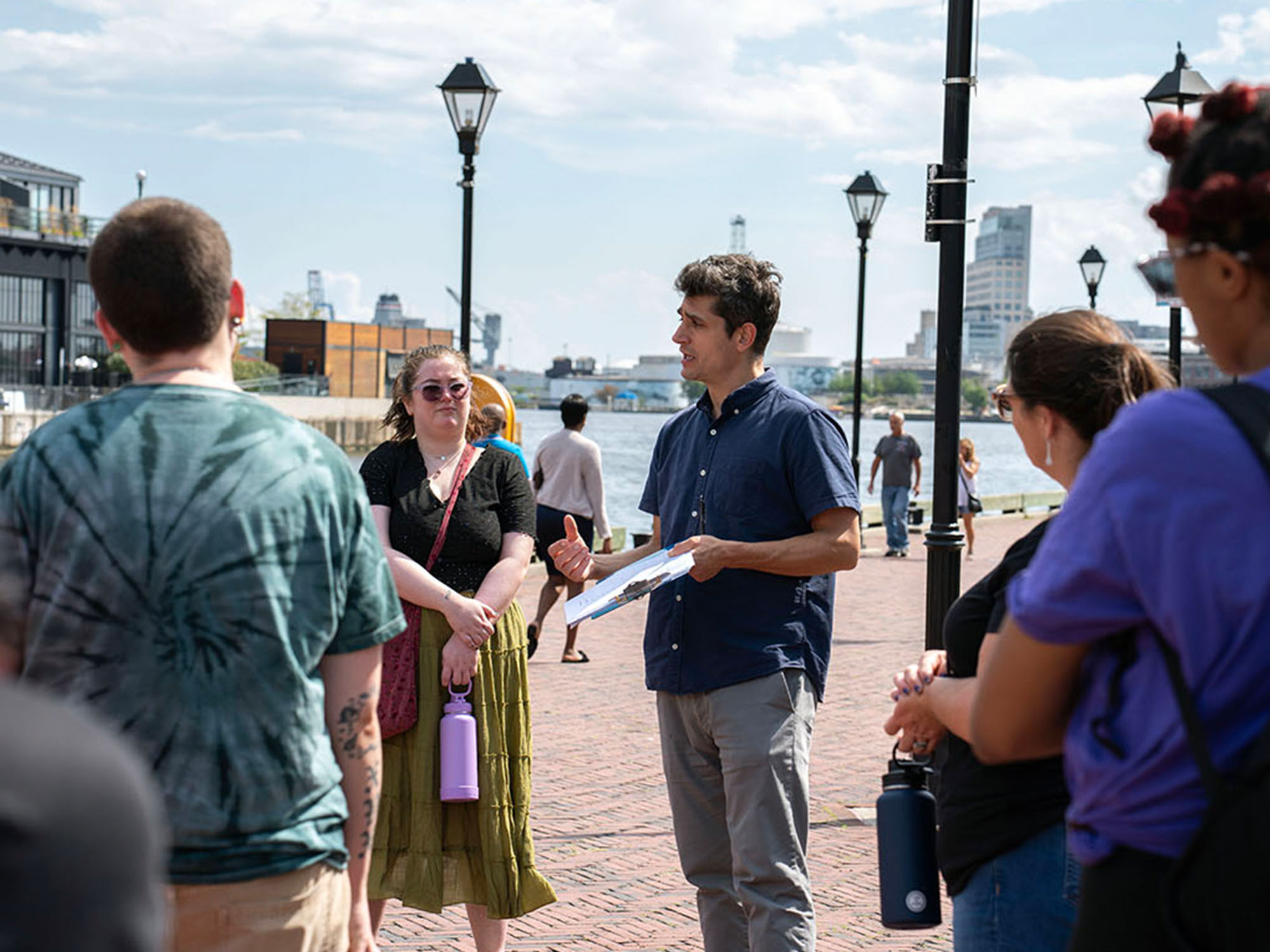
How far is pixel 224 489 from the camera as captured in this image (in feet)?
7.75

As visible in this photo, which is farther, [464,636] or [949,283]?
[949,283]

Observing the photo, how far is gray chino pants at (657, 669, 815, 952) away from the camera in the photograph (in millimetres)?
4117

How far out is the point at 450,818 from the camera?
15.5 ft

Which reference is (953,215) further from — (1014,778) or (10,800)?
(10,800)

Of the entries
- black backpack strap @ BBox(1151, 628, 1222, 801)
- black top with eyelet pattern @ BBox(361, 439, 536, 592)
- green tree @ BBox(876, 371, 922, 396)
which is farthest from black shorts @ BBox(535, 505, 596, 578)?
green tree @ BBox(876, 371, 922, 396)

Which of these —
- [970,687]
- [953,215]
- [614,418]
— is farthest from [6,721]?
[614,418]

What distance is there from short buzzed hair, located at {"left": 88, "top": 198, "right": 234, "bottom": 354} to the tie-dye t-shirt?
0.32ft

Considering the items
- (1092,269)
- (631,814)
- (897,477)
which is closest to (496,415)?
(631,814)

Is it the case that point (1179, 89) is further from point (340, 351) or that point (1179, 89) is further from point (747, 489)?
point (340, 351)

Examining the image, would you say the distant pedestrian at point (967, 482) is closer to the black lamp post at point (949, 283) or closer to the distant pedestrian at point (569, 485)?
the distant pedestrian at point (569, 485)

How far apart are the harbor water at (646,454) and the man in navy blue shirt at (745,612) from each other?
0.98 ft

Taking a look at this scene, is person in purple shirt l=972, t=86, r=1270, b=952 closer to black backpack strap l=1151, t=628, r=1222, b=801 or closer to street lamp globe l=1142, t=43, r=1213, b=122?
black backpack strap l=1151, t=628, r=1222, b=801

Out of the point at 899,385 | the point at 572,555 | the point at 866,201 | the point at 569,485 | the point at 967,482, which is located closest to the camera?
the point at 572,555

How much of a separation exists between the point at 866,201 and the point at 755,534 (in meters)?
19.9
